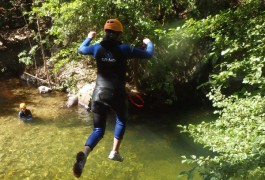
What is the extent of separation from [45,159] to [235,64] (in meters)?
5.21

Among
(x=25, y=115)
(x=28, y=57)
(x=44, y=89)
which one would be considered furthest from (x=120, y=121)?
(x=28, y=57)

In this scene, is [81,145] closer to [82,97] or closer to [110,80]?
[82,97]

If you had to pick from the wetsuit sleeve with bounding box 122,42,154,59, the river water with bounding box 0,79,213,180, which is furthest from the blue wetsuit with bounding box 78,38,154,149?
the river water with bounding box 0,79,213,180

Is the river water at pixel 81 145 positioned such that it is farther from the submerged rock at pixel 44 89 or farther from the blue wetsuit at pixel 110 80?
the blue wetsuit at pixel 110 80

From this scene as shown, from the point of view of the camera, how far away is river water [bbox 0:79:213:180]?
7867mm

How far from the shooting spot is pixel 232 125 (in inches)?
235

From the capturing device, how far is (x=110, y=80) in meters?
5.16

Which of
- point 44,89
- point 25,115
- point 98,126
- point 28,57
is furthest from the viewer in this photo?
point 28,57

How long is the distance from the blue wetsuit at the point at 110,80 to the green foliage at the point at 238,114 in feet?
4.56

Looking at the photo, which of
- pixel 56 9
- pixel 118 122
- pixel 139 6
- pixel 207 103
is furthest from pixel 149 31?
pixel 118 122

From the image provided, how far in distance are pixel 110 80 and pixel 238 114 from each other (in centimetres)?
236

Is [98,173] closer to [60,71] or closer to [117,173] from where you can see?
[117,173]

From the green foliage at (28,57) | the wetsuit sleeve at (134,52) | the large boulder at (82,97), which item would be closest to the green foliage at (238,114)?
the wetsuit sleeve at (134,52)

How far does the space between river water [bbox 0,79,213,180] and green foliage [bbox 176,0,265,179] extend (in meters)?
2.19
